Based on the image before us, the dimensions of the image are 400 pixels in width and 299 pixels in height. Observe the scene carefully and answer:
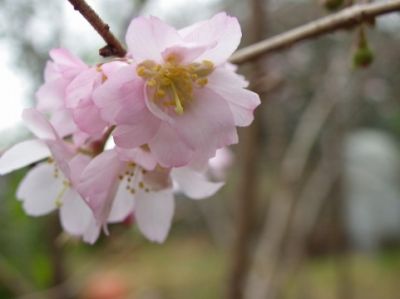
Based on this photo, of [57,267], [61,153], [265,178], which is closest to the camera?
[61,153]

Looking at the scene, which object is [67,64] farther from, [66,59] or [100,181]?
[100,181]

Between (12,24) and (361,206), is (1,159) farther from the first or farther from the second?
(361,206)

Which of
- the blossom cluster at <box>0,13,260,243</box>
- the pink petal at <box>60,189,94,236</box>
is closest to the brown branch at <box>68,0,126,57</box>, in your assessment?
the blossom cluster at <box>0,13,260,243</box>

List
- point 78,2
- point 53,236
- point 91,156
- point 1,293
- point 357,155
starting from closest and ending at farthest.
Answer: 1. point 78,2
2. point 91,156
3. point 53,236
4. point 1,293
5. point 357,155

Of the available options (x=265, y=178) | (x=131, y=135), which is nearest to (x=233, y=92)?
(x=131, y=135)

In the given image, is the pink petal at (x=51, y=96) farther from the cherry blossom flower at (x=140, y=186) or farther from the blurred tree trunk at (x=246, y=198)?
the blurred tree trunk at (x=246, y=198)

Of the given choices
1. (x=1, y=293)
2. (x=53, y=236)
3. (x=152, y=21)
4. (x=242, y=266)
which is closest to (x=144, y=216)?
(x=152, y=21)

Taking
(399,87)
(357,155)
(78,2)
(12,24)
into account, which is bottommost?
(357,155)
